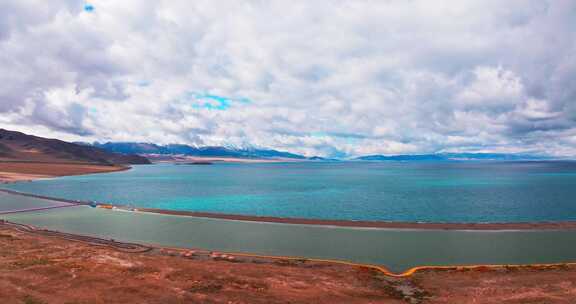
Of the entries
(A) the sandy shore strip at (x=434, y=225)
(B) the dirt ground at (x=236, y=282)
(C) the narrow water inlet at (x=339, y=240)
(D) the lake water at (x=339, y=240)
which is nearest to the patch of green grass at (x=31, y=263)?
(B) the dirt ground at (x=236, y=282)

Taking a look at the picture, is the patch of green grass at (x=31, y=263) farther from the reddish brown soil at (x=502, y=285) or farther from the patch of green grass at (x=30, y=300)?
the reddish brown soil at (x=502, y=285)

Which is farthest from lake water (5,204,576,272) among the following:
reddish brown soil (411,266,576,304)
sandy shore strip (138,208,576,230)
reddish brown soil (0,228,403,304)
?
reddish brown soil (0,228,403,304)

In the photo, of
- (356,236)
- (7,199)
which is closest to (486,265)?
(356,236)

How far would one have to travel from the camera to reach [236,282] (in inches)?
1395

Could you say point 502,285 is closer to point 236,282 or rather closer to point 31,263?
point 236,282

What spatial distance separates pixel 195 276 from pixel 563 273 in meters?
42.7

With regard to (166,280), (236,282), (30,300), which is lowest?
(236,282)

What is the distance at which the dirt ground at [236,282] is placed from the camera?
31094 millimetres

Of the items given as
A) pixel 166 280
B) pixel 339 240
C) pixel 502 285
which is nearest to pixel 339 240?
pixel 339 240

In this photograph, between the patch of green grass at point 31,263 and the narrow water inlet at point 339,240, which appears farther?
the narrow water inlet at point 339,240

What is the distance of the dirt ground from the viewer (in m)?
31.1

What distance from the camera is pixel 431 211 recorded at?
3452 inches

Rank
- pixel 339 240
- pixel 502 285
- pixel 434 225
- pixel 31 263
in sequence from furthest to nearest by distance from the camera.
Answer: pixel 434 225
pixel 339 240
pixel 31 263
pixel 502 285

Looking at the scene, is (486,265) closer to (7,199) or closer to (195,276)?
(195,276)
